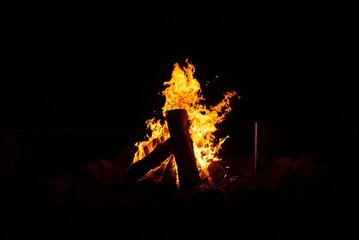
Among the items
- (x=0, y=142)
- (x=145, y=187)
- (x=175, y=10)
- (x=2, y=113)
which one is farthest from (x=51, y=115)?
(x=145, y=187)

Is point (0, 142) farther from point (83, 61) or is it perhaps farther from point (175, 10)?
point (175, 10)

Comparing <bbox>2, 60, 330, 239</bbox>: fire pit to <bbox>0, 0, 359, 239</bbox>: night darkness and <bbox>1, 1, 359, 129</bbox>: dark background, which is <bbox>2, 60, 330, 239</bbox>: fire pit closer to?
<bbox>0, 0, 359, 239</bbox>: night darkness

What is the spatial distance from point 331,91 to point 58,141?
5.99 meters

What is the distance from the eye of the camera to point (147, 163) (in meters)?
5.95

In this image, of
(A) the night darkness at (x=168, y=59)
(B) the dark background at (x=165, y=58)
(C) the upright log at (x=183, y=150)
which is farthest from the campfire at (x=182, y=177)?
(B) the dark background at (x=165, y=58)

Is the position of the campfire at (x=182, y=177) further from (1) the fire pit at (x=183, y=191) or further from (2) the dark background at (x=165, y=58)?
(2) the dark background at (x=165, y=58)

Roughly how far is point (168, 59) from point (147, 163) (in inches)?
153

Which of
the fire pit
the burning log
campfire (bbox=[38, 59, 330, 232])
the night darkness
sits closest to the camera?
the fire pit

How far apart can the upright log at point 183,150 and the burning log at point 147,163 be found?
211 millimetres

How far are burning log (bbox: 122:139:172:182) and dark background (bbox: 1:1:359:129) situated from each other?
10.7 ft

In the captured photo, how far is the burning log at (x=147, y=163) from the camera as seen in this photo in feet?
19.5

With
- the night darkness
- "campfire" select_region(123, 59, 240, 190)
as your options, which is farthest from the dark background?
"campfire" select_region(123, 59, 240, 190)

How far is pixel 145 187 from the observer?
18.9 feet

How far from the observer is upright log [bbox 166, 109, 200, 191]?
5.71 meters
